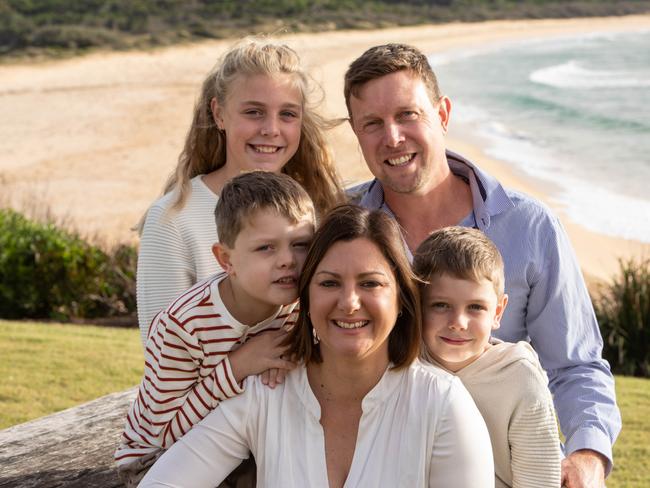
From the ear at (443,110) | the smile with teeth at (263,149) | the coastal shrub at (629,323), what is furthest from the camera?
the coastal shrub at (629,323)

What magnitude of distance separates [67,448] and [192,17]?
55148mm

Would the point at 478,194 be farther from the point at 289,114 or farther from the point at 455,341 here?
the point at 455,341

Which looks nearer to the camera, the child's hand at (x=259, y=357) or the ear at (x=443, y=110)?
the child's hand at (x=259, y=357)

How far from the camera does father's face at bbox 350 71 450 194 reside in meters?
4.10

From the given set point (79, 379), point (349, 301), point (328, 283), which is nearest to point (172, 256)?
point (328, 283)

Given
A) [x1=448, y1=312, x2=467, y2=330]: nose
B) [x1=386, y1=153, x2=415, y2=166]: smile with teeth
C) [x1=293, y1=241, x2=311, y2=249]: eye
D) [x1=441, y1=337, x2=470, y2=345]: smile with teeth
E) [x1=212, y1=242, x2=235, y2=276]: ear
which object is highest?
[x1=386, y1=153, x2=415, y2=166]: smile with teeth

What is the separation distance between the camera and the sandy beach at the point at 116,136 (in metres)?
16.3

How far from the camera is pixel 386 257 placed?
9.76ft

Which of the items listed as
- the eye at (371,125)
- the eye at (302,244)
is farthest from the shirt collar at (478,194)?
the eye at (302,244)

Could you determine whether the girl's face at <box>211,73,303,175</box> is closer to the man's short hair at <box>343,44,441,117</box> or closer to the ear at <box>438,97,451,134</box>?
the man's short hair at <box>343,44,441,117</box>

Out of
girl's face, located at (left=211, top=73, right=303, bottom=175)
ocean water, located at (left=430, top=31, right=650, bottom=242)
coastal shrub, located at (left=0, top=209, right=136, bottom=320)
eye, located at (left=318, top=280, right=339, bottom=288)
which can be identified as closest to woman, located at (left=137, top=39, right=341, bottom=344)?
girl's face, located at (left=211, top=73, right=303, bottom=175)

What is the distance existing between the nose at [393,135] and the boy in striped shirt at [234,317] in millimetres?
906

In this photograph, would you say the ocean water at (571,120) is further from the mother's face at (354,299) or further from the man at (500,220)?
the mother's face at (354,299)

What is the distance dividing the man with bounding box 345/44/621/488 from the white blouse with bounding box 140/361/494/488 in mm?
724
